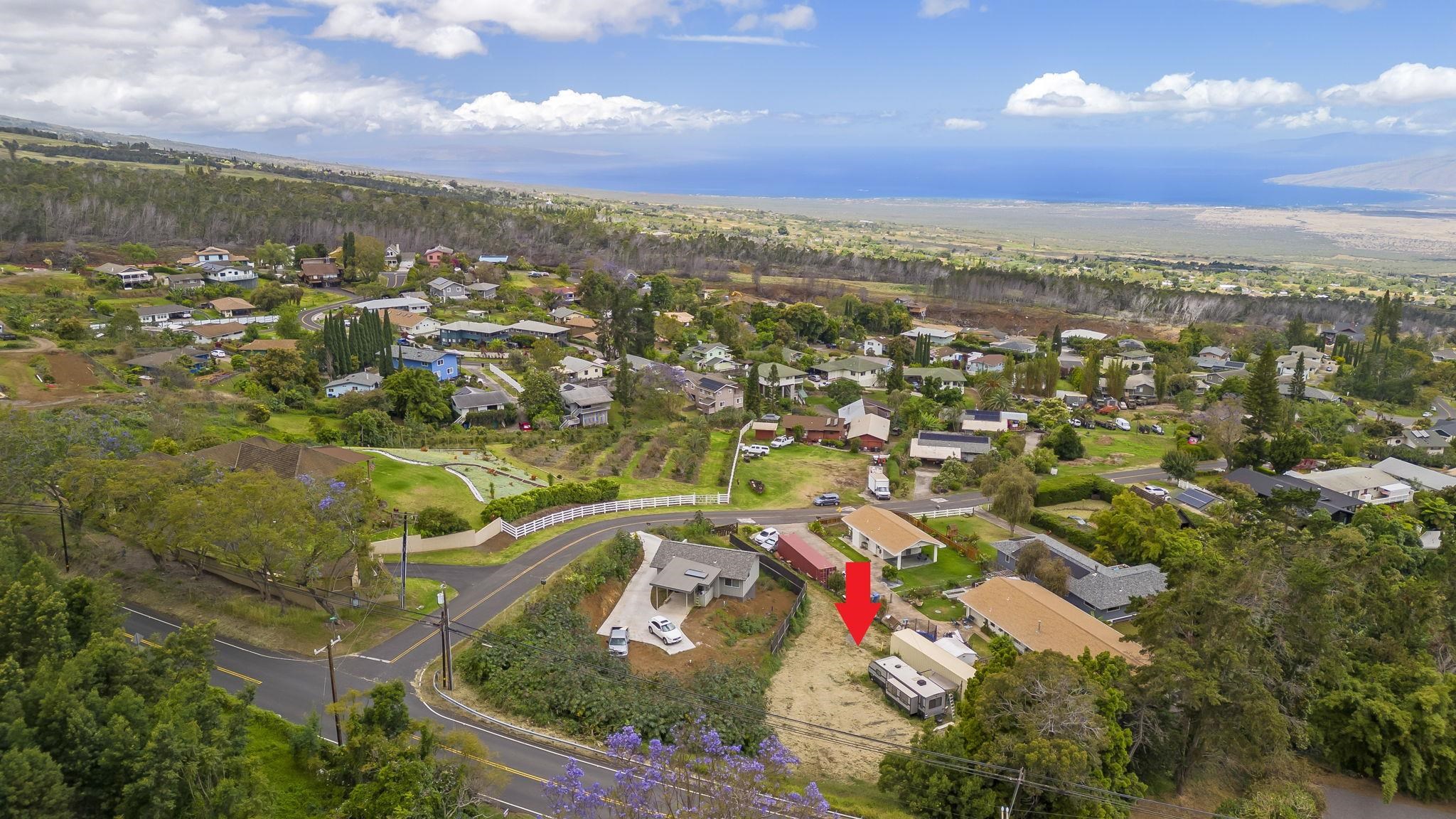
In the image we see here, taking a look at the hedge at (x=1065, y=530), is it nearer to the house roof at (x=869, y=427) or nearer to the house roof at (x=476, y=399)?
the house roof at (x=869, y=427)

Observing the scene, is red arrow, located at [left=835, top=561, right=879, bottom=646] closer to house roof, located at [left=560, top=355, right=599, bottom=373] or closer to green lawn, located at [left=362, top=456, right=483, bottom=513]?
green lawn, located at [left=362, top=456, right=483, bottom=513]

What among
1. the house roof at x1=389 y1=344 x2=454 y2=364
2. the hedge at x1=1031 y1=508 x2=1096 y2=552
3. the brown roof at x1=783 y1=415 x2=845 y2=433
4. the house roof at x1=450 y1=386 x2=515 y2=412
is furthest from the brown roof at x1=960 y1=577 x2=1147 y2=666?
the house roof at x1=389 y1=344 x2=454 y2=364

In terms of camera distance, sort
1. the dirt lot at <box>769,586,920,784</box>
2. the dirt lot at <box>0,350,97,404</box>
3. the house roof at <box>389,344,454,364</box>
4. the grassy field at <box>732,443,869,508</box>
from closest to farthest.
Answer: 1. the dirt lot at <box>769,586,920,784</box>
2. the grassy field at <box>732,443,869,508</box>
3. the dirt lot at <box>0,350,97,404</box>
4. the house roof at <box>389,344,454,364</box>

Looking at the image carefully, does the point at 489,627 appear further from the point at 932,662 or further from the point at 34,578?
the point at 932,662

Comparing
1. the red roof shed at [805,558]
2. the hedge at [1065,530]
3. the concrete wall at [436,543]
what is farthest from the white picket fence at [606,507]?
the hedge at [1065,530]

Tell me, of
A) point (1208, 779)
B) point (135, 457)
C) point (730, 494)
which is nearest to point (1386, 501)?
point (1208, 779)

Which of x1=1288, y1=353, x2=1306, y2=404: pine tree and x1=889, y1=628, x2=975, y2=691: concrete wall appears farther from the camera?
x1=1288, y1=353, x2=1306, y2=404: pine tree

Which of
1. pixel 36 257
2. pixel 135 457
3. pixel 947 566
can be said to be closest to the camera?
pixel 135 457
